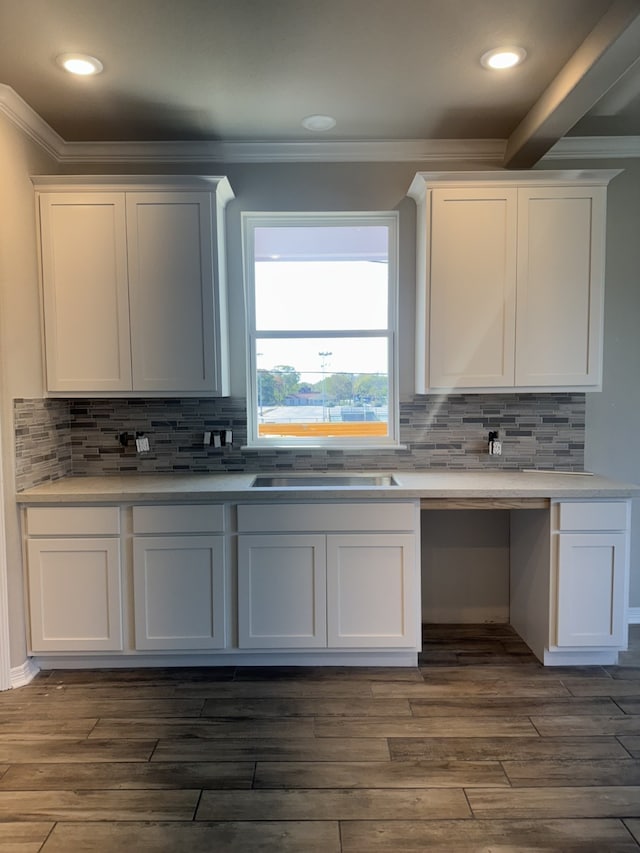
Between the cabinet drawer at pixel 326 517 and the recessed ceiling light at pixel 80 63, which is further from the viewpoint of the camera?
the cabinet drawer at pixel 326 517

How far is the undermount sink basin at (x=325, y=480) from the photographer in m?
2.95

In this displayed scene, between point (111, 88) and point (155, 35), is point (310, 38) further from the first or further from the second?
point (111, 88)

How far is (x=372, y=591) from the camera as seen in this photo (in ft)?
8.30

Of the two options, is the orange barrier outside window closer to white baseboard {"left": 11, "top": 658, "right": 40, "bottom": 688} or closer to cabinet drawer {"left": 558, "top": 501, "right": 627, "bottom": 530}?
cabinet drawer {"left": 558, "top": 501, "right": 627, "bottom": 530}

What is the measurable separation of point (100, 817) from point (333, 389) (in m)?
2.20

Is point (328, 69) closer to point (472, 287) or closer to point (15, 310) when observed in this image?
point (472, 287)

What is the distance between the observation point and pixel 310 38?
6.56 feet

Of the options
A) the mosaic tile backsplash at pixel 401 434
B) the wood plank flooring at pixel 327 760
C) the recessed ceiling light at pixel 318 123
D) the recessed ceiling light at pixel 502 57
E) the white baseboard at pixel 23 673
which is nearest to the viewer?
the wood plank flooring at pixel 327 760

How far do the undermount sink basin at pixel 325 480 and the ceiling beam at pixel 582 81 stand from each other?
6.09 ft

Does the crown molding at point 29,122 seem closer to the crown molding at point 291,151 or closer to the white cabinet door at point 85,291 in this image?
the crown molding at point 291,151

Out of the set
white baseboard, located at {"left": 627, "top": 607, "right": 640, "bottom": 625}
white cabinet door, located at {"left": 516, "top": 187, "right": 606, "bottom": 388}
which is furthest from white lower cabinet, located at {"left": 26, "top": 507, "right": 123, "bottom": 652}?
white baseboard, located at {"left": 627, "top": 607, "right": 640, "bottom": 625}

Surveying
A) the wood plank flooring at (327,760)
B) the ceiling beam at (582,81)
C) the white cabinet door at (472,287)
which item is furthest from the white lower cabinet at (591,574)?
the ceiling beam at (582,81)

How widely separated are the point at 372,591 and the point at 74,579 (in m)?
1.43

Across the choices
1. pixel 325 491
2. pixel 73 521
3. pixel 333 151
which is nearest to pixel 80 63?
pixel 333 151
